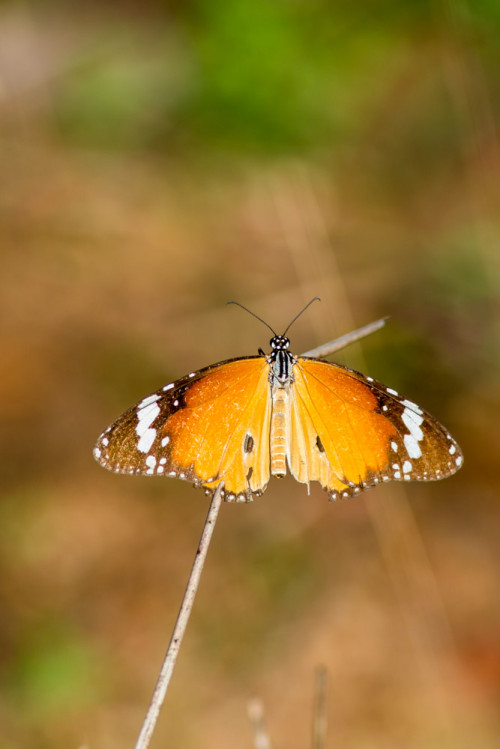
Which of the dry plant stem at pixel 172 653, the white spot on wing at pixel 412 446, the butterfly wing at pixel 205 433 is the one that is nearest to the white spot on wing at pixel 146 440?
the butterfly wing at pixel 205 433

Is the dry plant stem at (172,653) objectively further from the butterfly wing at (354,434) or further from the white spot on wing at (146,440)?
the butterfly wing at (354,434)

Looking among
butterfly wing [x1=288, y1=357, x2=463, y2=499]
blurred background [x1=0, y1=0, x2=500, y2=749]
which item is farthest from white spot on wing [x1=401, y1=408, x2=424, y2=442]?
blurred background [x1=0, y1=0, x2=500, y2=749]

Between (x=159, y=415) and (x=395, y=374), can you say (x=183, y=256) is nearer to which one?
(x=395, y=374)

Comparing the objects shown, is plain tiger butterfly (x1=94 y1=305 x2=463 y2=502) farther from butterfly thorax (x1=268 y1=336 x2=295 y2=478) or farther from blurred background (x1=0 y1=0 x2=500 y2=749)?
blurred background (x1=0 y1=0 x2=500 y2=749)

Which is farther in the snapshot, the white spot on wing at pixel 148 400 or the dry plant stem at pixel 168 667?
the white spot on wing at pixel 148 400

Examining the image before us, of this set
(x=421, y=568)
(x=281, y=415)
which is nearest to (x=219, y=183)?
(x=421, y=568)

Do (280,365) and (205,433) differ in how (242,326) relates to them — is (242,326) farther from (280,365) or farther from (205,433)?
(205,433)

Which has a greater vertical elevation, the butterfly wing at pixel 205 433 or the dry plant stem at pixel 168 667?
the butterfly wing at pixel 205 433
